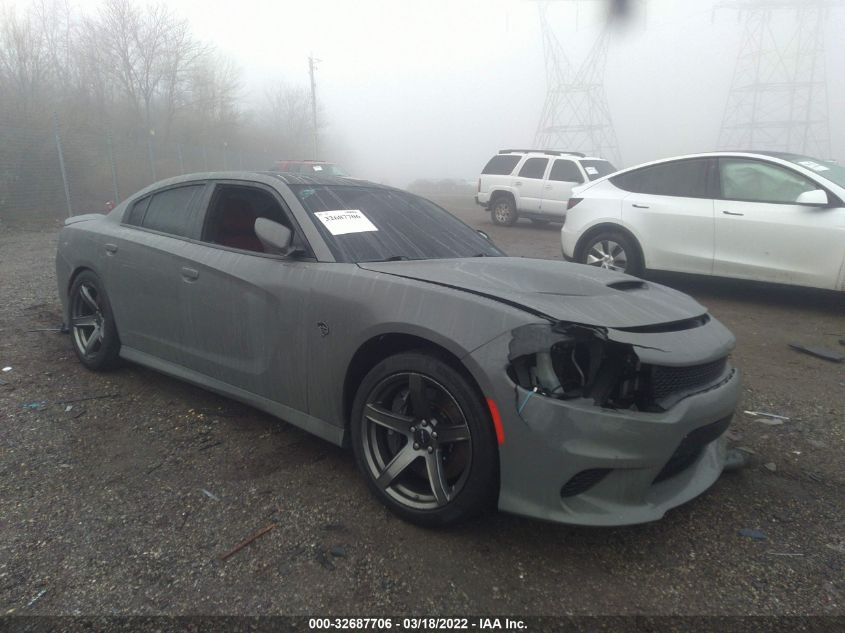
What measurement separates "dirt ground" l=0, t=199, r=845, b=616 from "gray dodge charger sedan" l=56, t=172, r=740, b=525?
0.24 meters

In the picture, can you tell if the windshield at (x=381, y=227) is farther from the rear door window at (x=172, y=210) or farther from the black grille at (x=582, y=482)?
the black grille at (x=582, y=482)

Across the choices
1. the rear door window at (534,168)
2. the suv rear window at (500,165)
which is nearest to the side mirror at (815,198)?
the rear door window at (534,168)

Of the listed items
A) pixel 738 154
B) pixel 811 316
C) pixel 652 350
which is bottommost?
pixel 811 316

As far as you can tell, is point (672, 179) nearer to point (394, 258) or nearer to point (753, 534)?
point (394, 258)

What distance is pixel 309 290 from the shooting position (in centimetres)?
281

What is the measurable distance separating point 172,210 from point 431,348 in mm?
2311

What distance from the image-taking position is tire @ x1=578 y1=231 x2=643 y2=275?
6.87 m

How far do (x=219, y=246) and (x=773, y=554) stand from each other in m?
3.08

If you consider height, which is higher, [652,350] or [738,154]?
[738,154]

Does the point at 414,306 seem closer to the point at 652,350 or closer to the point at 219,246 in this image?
the point at 652,350

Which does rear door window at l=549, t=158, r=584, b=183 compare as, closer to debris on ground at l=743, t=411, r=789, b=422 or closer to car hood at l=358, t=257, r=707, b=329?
debris on ground at l=743, t=411, r=789, b=422

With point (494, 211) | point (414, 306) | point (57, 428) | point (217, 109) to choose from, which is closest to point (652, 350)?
point (414, 306)

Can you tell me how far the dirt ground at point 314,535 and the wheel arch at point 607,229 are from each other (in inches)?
132

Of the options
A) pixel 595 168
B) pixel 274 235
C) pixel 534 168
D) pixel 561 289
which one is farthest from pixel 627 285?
pixel 595 168
